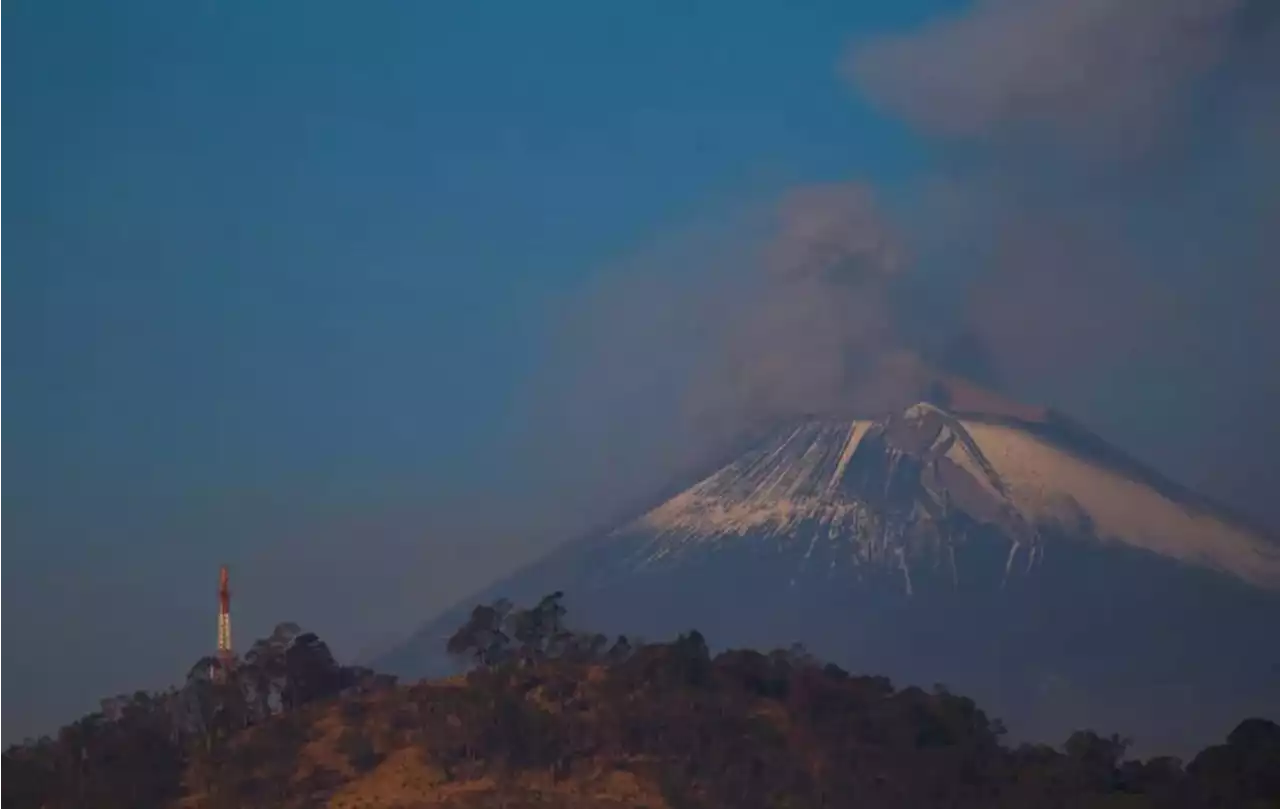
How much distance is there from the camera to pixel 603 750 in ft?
204

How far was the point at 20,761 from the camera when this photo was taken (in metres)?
65.4

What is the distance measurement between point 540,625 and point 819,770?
1679 centimetres

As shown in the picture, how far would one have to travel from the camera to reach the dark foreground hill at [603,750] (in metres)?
58.4

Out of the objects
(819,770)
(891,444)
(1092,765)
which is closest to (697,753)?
(819,770)

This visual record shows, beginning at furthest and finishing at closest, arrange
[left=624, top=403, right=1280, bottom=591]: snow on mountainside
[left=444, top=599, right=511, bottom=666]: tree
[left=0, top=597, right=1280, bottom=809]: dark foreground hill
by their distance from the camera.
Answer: [left=624, top=403, right=1280, bottom=591]: snow on mountainside, [left=444, top=599, right=511, bottom=666]: tree, [left=0, top=597, right=1280, bottom=809]: dark foreground hill

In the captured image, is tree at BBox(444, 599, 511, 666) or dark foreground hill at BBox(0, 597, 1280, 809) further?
tree at BBox(444, 599, 511, 666)

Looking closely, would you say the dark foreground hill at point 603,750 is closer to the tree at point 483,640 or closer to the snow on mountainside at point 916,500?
the tree at point 483,640

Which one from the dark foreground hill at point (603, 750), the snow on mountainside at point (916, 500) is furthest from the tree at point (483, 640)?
the snow on mountainside at point (916, 500)

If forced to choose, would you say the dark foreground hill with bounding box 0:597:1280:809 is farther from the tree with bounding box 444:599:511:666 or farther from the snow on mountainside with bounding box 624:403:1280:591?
the snow on mountainside with bounding box 624:403:1280:591

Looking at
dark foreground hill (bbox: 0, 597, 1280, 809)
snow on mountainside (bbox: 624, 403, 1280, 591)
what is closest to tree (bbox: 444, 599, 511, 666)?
dark foreground hill (bbox: 0, 597, 1280, 809)

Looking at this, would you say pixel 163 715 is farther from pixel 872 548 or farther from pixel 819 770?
pixel 872 548

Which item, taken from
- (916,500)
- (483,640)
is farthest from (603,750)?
(916,500)

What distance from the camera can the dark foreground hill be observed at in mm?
58438

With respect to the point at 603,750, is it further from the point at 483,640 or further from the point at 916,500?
the point at 916,500
